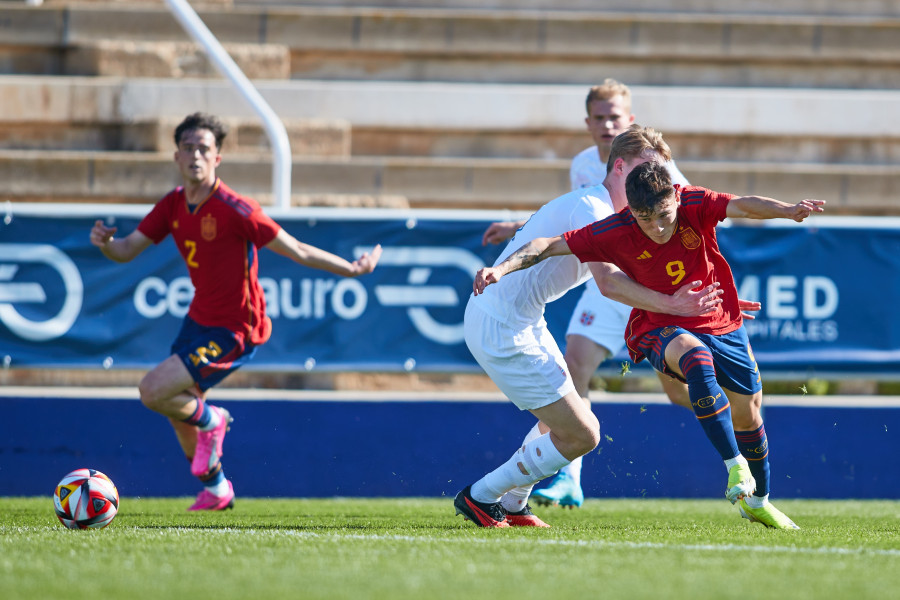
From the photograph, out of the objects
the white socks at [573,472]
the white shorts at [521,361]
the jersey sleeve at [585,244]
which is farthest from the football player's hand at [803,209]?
the white socks at [573,472]

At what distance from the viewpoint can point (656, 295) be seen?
16.8ft

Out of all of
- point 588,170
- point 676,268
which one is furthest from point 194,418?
point 676,268

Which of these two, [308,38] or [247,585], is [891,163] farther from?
[247,585]

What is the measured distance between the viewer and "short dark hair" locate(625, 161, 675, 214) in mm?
4852

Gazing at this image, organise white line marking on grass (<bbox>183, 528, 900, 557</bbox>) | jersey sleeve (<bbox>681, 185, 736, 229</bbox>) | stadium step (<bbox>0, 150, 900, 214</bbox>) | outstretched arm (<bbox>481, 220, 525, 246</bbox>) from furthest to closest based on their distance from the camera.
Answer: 1. stadium step (<bbox>0, 150, 900, 214</bbox>)
2. outstretched arm (<bbox>481, 220, 525, 246</bbox>)
3. jersey sleeve (<bbox>681, 185, 736, 229</bbox>)
4. white line marking on grass (<bbox>183, 528, 900, 557</bbox>)

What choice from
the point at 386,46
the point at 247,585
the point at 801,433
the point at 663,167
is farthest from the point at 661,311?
the point at 386,46

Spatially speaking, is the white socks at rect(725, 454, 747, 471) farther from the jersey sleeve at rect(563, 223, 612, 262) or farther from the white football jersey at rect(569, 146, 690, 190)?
the white football jersey at rect(569, 146, 690, 190)

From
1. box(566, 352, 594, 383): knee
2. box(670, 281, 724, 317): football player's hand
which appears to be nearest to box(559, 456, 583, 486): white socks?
box(566, 352, 594, 383): knee

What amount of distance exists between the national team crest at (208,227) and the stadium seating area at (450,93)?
12.6 feet

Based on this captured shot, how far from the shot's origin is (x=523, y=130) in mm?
11836

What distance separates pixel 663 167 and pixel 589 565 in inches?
68.5

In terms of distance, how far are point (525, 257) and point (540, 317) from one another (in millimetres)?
549

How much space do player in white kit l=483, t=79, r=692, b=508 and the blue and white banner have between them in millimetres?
1236

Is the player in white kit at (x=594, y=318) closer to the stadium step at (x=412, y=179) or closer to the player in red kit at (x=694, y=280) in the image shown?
the player in red kit at (x=694, y=280)
